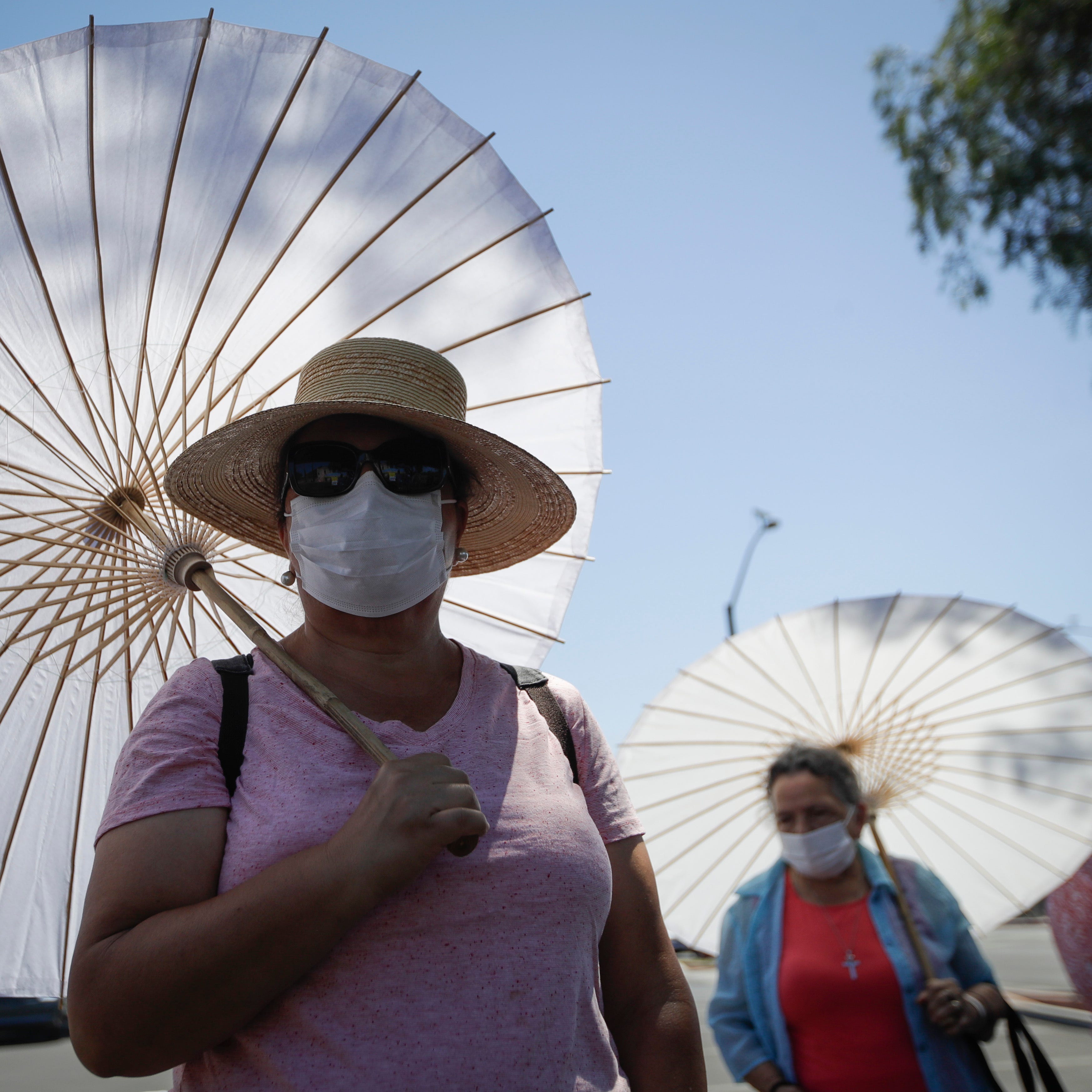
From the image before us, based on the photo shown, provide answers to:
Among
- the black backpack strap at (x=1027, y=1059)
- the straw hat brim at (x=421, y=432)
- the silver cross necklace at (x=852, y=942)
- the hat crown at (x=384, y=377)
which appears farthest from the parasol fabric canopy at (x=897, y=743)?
the hat crown at (x=384, y=377)

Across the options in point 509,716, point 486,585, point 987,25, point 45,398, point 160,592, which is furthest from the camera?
point 987,25

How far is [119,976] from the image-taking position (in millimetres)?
1185

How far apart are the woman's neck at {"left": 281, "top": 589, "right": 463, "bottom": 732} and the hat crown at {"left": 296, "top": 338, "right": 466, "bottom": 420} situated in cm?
40

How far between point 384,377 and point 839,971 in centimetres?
271

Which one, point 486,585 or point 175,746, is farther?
point 486,585

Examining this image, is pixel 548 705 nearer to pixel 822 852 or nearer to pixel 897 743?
pixel 822 852

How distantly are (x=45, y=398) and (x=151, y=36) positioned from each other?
810 millimetres

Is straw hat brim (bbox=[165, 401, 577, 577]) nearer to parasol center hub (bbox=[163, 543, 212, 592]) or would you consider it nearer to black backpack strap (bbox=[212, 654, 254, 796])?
parasol center hub (bbox=[163, 543, 212, 592])

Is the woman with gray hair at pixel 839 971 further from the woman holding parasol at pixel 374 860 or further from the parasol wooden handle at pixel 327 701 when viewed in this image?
the parasol wooden handle at pixel 327 701

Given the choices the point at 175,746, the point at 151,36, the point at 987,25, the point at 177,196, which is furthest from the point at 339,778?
the point at 987,25

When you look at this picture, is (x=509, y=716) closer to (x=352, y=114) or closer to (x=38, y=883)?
→ (x=38, y=883)

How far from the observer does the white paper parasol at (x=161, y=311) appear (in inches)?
76.2

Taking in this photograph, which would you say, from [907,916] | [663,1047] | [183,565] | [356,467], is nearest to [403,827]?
[663,1047]

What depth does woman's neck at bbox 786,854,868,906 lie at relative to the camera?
364 centimetres
